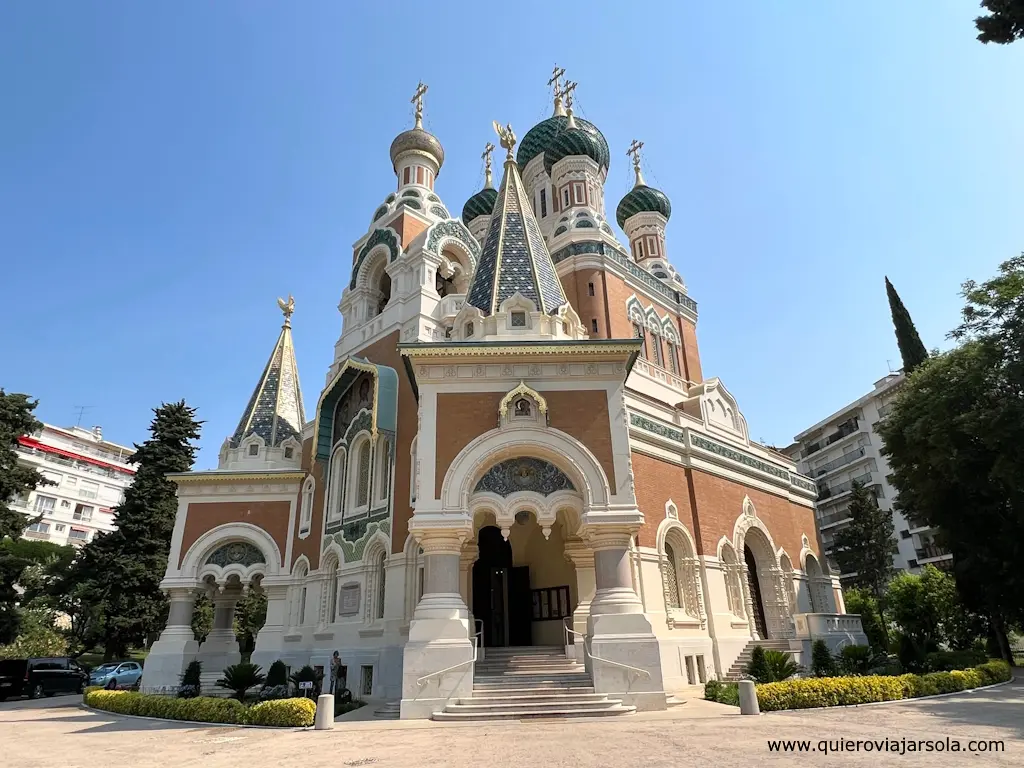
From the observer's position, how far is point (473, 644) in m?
9.97

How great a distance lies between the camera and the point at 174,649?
16109mm

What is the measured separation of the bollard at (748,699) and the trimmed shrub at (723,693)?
1109 millimetres

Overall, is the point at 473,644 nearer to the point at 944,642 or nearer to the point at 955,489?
the point at 955,489

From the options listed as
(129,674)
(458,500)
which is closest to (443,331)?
(458,500)

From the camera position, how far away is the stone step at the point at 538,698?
906cm

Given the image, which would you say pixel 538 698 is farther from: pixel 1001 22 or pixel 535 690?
pixel 1001 22

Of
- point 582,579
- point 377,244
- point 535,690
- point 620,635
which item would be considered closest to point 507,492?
point 582,579

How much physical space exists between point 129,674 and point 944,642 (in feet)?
85.9

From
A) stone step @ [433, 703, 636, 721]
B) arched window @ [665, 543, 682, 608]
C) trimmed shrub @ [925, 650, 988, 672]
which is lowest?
stone step @ [433, 703, 636, 721]

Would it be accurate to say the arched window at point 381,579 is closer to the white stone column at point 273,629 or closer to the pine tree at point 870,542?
the white stone column at point 273,629

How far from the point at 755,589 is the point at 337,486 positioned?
1103 cm

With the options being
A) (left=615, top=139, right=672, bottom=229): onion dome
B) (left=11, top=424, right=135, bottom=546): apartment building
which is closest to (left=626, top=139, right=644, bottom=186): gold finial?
(left=615, top=139, right=672, bottom=229): onion dome

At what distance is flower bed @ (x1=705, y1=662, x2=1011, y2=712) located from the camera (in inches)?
359

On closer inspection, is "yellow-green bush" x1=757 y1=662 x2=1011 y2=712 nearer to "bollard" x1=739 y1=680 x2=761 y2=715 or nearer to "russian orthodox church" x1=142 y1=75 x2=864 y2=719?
"bollard" x1=739 y1=680 x2=761 y2=715
